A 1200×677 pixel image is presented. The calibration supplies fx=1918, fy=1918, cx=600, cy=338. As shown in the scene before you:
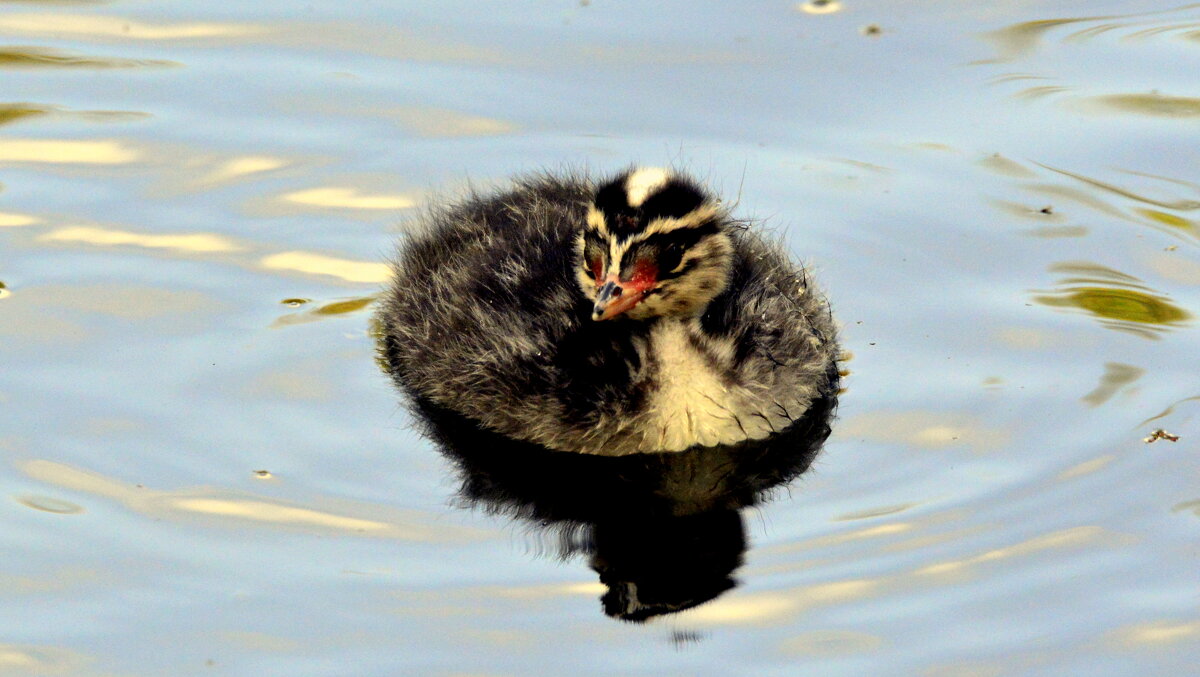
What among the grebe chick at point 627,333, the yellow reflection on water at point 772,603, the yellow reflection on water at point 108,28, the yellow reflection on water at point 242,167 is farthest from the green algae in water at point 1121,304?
the yellow reflection on water at point 108,28

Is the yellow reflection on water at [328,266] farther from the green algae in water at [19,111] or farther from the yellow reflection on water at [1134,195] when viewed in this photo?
the yellow reflection on water at [1134,195]

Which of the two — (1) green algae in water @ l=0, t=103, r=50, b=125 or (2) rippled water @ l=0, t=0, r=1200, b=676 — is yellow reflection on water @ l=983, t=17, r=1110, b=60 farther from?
(1) green algae in water @ l=0, t=103, r=50, b=125

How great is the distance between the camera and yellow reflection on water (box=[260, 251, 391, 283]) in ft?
32.2

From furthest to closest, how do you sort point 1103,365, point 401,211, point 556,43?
point 556,43, point 401,211, point 1103,365

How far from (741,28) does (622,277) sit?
472 cm

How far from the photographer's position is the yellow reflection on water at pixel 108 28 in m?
12.4

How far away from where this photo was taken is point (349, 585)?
7.04 metres

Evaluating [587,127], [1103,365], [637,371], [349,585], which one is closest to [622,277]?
[637,371]

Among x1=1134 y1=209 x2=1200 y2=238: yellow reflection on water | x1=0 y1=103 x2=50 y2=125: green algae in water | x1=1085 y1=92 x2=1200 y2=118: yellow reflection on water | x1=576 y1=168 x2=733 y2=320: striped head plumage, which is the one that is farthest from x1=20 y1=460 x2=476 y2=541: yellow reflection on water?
x1=1085 y1=92 x2=1200 y2=118: yellow reflection on water

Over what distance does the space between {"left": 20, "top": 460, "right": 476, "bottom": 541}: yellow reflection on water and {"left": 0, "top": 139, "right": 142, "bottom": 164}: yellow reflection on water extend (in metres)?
3.53

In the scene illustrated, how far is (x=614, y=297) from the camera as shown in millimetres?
7848

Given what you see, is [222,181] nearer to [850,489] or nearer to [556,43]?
[556,43]

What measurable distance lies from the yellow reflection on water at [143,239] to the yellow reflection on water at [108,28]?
8.65 ft

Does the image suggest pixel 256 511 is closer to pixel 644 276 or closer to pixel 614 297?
pixel 614 297
